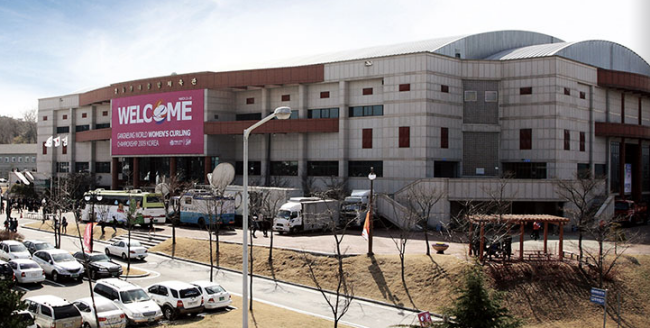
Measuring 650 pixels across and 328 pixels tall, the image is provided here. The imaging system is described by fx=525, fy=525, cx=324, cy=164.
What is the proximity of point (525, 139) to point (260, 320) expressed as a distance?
3987cm

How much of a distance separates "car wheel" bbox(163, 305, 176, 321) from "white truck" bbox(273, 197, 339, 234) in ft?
65.9

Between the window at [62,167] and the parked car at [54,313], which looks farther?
the window at [62,167]

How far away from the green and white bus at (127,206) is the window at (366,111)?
22.2 m

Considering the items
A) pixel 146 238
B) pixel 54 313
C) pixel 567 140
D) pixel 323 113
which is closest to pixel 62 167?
pixel 323 113

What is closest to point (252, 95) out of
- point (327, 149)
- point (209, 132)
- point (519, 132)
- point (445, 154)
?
point (209, 132)

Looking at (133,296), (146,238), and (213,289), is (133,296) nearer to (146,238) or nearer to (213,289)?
(213,289)

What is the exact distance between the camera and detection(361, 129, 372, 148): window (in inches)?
2224

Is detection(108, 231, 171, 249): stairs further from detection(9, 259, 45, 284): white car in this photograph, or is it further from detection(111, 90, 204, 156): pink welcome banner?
detection(111, 90, 204, 156): pink welcome banner

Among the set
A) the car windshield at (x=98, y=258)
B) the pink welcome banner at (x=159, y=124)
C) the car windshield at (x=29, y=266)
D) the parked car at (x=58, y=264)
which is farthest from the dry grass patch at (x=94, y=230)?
the pink welcome banner at (x=159, y=124)

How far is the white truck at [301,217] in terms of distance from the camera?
44281mm

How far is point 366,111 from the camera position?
5712cm

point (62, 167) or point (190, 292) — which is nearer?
point (190, 292)

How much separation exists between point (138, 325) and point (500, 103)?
1746 inches

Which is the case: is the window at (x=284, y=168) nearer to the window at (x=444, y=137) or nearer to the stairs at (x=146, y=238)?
the window at (x=444, y=137)
